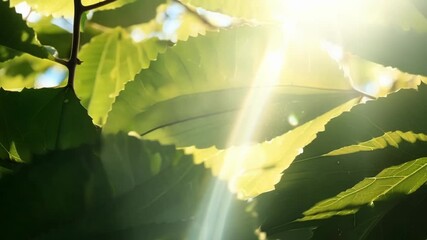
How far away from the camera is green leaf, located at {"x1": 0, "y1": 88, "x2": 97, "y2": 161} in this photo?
1.71ft

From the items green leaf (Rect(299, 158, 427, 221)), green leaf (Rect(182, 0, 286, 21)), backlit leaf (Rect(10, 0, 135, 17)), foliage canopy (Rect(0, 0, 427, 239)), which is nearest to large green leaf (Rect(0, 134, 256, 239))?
foliage canopy (Rect(0, 0, 427, 239))

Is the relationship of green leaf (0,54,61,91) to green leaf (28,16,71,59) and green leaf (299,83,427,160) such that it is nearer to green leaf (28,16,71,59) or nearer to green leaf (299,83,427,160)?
green leaf (28,16,71,59)

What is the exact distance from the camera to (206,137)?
1.79 ft

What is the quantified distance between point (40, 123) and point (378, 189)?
0.29 meters

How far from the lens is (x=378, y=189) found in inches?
21.5

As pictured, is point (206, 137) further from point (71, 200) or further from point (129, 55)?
point (129, 55)

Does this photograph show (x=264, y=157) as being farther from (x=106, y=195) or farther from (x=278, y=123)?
(x=106, y=195)

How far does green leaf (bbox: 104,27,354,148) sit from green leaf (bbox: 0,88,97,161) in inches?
1.2

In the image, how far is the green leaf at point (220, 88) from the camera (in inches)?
21.7

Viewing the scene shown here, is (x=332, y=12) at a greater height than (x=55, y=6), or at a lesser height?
lesser

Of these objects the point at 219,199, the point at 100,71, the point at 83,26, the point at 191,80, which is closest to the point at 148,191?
the point at 219,199

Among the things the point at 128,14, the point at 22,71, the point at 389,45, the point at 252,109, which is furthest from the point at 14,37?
the point at 389,45

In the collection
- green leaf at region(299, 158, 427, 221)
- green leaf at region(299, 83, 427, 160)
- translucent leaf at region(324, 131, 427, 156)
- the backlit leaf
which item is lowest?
green leaf at region(299, 158, 427, 221)

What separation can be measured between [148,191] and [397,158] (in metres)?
0.23
